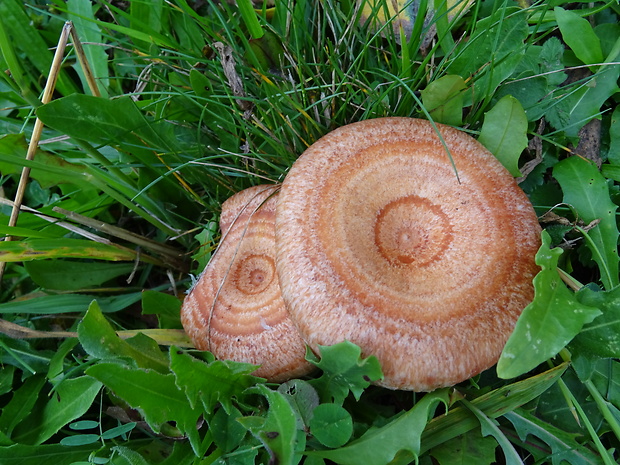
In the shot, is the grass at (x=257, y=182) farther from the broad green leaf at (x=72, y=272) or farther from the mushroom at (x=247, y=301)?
the mushroom at (x=247, y=301)

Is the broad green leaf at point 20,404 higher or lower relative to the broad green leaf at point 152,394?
lower

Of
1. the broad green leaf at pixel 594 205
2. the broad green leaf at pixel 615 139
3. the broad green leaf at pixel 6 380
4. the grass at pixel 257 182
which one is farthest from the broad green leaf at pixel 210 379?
the broad green leaf at pixel 615 139

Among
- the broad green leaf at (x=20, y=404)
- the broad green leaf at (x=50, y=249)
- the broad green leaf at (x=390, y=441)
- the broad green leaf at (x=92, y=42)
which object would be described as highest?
the broad green leaf at (x=92, y=42)

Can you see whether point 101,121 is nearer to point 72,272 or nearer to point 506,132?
point 72,272

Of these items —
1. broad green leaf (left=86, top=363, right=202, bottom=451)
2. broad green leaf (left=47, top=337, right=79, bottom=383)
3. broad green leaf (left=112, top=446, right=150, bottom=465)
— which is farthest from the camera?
broad green leaf (left=47, top=337, right=79, bottom=383)

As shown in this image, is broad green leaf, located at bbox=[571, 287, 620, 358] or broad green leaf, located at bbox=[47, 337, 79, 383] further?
broad green leaf, located at bbox=[47, 337, 79, 383]

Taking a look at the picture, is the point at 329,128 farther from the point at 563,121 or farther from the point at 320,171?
the point at 563,121

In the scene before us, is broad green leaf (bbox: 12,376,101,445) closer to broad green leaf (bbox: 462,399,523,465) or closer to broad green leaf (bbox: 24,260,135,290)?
broad green leaf (bbox: 24,260,135,290)

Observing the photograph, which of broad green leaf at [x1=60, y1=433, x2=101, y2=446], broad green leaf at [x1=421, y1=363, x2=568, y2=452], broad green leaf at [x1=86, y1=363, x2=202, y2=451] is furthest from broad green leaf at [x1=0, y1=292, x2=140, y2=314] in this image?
broad green leaf at [x1=421, y1=363, x2=568, y2=452]

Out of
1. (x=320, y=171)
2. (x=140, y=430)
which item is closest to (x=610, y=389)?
(x=320, y=171)
